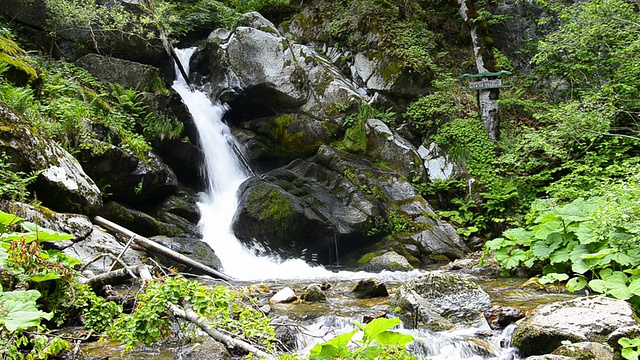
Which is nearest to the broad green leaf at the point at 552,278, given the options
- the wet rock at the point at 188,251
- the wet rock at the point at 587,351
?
the wet rock at the point at 587,351

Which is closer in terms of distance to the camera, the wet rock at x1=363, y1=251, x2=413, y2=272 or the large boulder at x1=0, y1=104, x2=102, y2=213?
the large boulder at x1=0, y1=104, x2=102, y2=213

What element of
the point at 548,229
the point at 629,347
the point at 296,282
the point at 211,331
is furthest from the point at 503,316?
the point at 296,282

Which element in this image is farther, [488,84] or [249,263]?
[488,84]

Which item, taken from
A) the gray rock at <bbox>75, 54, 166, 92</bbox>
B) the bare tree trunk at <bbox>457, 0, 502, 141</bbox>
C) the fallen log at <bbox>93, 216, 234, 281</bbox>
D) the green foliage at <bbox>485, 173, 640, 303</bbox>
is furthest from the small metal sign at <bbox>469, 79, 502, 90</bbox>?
the fallen log at <bbox>93, 216, 234, 281</bbox>

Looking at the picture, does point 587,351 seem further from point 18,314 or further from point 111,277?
point 111,277

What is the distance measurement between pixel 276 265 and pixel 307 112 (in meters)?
6.26

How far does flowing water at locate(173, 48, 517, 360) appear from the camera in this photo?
13.8ft

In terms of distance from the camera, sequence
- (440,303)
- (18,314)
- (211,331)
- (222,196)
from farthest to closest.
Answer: (222,196), (440,303), (211,331), (18,314)

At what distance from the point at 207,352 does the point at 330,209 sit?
8.25 meters

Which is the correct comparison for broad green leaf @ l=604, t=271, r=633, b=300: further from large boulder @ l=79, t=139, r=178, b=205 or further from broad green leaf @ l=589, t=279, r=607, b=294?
large boulder @ l=79, t=139, r=178, b=205

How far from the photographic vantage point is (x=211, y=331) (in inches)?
117

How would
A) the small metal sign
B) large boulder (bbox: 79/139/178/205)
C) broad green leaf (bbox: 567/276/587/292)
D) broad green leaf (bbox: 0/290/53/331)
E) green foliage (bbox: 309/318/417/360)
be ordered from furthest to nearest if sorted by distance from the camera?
the small metal sign, large boulder (bbox: 79/139/178/205), broad green leaf (bbox: 567/276/587/292), broad green leaf (bbox: 0/290/53/331), green foliage (bbox: 309/318/417/360)

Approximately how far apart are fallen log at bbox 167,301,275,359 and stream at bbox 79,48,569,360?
41 cm

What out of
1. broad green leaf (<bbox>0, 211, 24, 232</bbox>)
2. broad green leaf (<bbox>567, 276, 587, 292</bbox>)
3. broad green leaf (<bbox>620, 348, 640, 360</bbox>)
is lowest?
broad green leaf (<bbox>567, 276, 587, 292</bbox>)
